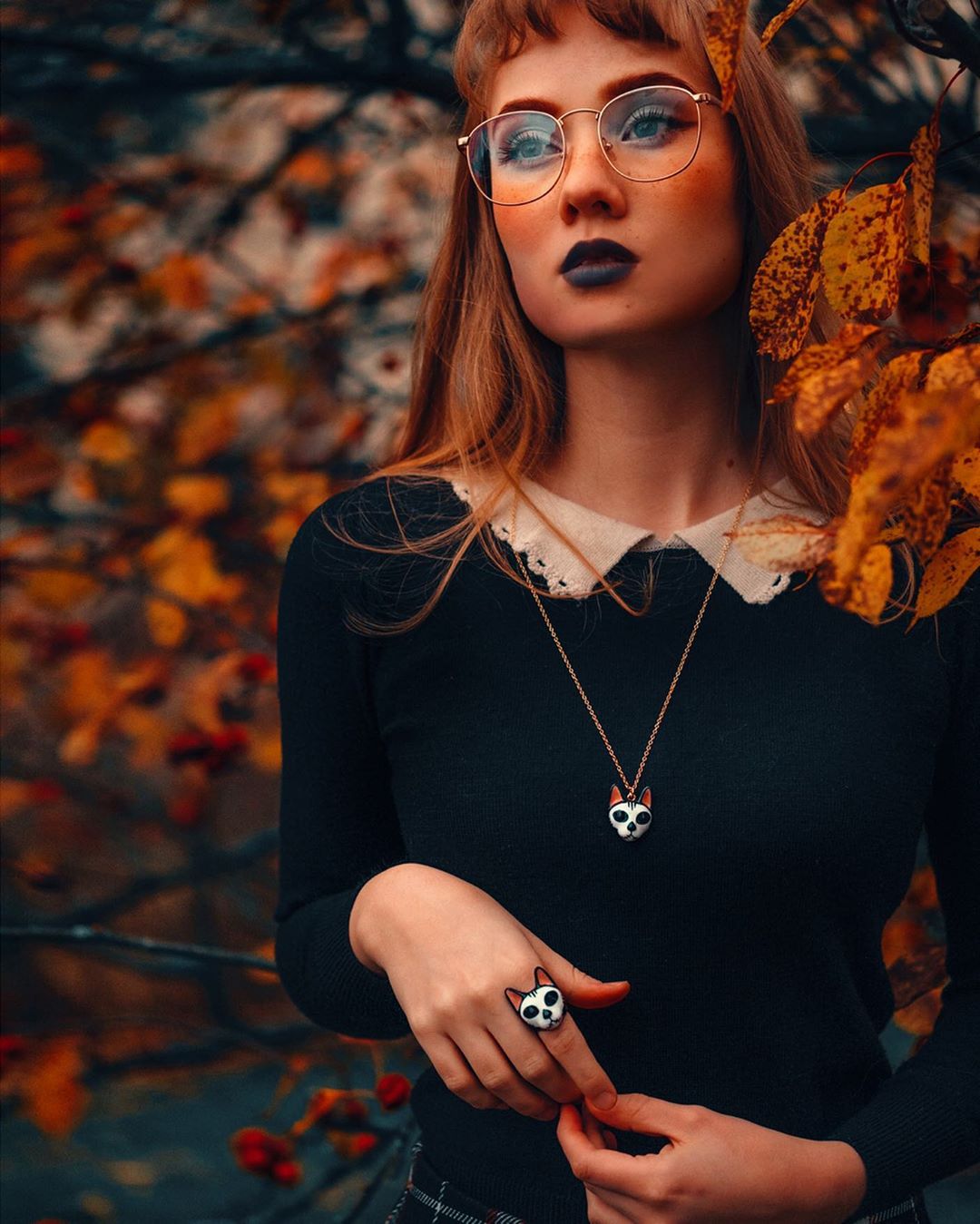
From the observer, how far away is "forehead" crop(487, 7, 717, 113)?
97 cm

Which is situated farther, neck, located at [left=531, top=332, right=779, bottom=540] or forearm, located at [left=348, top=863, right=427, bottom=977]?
neck, located at [left=531, top=332, right=779, bottom=540]

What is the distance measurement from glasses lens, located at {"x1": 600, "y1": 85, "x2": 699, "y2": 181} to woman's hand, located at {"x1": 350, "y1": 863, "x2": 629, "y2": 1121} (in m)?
0.54

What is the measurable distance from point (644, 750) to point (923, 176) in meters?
0.49

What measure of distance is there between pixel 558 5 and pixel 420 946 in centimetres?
70

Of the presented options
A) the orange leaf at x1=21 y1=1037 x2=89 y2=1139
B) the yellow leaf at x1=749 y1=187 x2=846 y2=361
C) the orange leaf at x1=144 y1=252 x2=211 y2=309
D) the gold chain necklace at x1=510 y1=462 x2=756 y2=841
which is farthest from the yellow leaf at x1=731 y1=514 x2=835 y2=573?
the orange leaf at x1=21 y1=1037 x2=89 y2=1139

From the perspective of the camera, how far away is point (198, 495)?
6.47 feet

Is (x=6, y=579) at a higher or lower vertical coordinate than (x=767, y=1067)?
lower

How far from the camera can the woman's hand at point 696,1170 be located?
32.5 inches

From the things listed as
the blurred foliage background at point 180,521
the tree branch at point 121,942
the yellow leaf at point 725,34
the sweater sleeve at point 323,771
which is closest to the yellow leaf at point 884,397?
the yellow leaf at point 725,34

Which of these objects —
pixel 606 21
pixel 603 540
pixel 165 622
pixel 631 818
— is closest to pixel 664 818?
pixel 631 818

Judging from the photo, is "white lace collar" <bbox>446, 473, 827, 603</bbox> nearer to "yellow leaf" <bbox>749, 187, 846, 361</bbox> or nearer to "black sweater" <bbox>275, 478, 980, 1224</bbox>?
"black sweater" <bbox>275, 478, 980, 1224</bbox>

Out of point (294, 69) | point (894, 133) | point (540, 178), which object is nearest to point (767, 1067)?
point (540, 178)

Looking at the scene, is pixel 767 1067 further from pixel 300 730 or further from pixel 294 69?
pixel 294 69

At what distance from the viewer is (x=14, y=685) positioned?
6.39 ft
